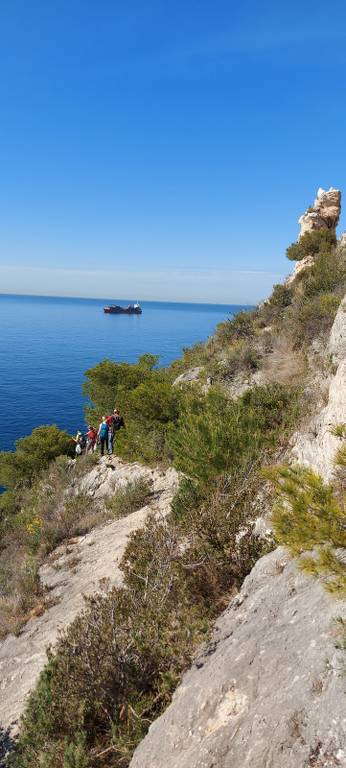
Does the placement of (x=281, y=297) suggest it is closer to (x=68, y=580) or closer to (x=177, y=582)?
(x=68, y=580)

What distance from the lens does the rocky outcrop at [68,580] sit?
7.10 metres

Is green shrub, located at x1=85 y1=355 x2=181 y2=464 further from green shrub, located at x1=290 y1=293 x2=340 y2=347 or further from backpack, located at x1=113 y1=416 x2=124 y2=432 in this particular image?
green shrub, located at x1=290 y1=293 x2=340 y2=347

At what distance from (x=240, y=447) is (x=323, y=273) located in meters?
15.2

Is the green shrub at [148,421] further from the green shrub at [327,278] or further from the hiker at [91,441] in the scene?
the green shrub at [327,278]

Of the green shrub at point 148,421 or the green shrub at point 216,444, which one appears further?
the green shrub at point 148,421

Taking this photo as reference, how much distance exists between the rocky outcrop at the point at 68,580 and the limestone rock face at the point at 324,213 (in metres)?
21.9

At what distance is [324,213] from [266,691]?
30.3 m

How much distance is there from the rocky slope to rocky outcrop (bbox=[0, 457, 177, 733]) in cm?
193

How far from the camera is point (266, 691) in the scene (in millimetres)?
3658

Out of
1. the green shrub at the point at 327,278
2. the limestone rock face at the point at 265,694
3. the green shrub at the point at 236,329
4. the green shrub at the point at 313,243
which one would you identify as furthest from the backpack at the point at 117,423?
the green shrub at the point at 313,243

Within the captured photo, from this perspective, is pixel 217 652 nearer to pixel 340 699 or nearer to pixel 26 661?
pixel 340 699

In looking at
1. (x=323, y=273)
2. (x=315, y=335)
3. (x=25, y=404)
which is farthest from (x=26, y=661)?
(x=25, y=404)

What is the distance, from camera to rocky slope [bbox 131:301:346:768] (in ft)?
10.1

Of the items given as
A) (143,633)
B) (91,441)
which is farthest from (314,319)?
(143,633)
